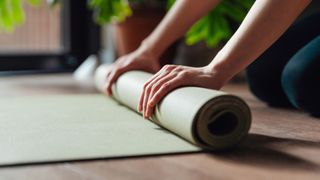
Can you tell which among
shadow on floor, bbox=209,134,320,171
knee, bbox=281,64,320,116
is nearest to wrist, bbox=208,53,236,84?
shadow on floor, bbox=209,134,320,171

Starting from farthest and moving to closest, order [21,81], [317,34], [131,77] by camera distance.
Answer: [21,81] < [317,34] < [131,77]

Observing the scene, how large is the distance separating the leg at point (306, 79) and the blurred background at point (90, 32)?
873 millimetres

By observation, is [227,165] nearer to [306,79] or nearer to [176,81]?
[176,81]

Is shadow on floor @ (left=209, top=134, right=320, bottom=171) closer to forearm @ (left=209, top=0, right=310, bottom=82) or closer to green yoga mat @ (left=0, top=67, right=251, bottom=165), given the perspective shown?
green yoga mat @ (left=0, top=67, right=251, bottom=165)

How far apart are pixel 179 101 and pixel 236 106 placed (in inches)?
4.7

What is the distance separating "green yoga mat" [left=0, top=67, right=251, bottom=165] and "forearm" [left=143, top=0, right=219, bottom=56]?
0.28 m

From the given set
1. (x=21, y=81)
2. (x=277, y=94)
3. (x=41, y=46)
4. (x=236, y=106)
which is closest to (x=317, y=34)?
(x=277, y=94)

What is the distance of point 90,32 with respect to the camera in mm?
3121

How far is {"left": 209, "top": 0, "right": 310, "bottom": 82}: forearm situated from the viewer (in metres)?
1.11

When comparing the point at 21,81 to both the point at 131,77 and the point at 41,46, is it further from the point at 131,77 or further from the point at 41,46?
the point at 131,77

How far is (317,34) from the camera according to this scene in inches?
65.0

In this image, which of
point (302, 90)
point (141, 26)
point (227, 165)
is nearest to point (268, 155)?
point (227, 165)

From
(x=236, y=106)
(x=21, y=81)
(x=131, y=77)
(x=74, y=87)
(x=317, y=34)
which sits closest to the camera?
(x=236, y=106)

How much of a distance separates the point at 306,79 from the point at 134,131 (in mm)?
512
